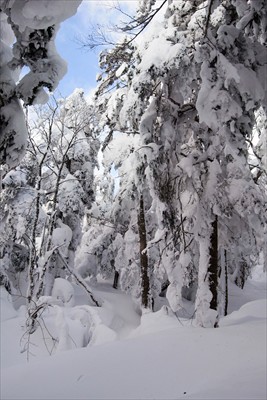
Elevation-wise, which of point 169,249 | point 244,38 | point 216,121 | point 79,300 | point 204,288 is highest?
point 244,38

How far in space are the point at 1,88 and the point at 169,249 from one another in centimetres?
649

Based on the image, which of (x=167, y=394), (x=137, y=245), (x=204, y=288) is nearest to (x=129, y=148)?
(x=137, y=245)

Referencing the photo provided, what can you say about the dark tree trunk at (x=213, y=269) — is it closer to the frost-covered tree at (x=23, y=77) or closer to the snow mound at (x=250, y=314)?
the snow mound at (x=250, y=314)

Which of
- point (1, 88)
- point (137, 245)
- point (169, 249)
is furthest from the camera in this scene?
point (137, 245)

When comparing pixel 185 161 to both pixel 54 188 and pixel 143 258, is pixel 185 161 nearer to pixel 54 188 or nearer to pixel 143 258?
pixel 143 258

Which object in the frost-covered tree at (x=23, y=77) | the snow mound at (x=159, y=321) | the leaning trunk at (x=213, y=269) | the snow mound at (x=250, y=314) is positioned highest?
the frost-covered tree at (x=23, y=77)

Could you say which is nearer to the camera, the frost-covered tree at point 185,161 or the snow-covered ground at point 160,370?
the snow-covered ground at point 160,370

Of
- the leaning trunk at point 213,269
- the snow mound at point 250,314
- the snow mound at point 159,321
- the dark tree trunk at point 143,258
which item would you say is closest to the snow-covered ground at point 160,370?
the snow mound at point 250,314

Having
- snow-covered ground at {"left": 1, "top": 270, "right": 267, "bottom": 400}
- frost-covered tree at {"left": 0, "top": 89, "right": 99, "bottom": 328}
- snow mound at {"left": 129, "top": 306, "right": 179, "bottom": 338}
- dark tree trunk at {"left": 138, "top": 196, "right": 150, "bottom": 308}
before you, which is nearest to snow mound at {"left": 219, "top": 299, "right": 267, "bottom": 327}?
snow-covered ground at {"left": 1, "top": 270, "right": 267, "bottom": 400}

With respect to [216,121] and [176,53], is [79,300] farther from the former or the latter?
[216,121]

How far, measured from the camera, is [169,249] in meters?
8.85

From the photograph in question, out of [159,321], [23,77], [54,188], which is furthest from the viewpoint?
[54,188]

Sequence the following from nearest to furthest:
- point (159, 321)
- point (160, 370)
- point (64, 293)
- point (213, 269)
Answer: point (160, 370), point (213, 269), point (159, 321), point (64, 293)

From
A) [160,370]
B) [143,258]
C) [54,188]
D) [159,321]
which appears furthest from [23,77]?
[54,188]
